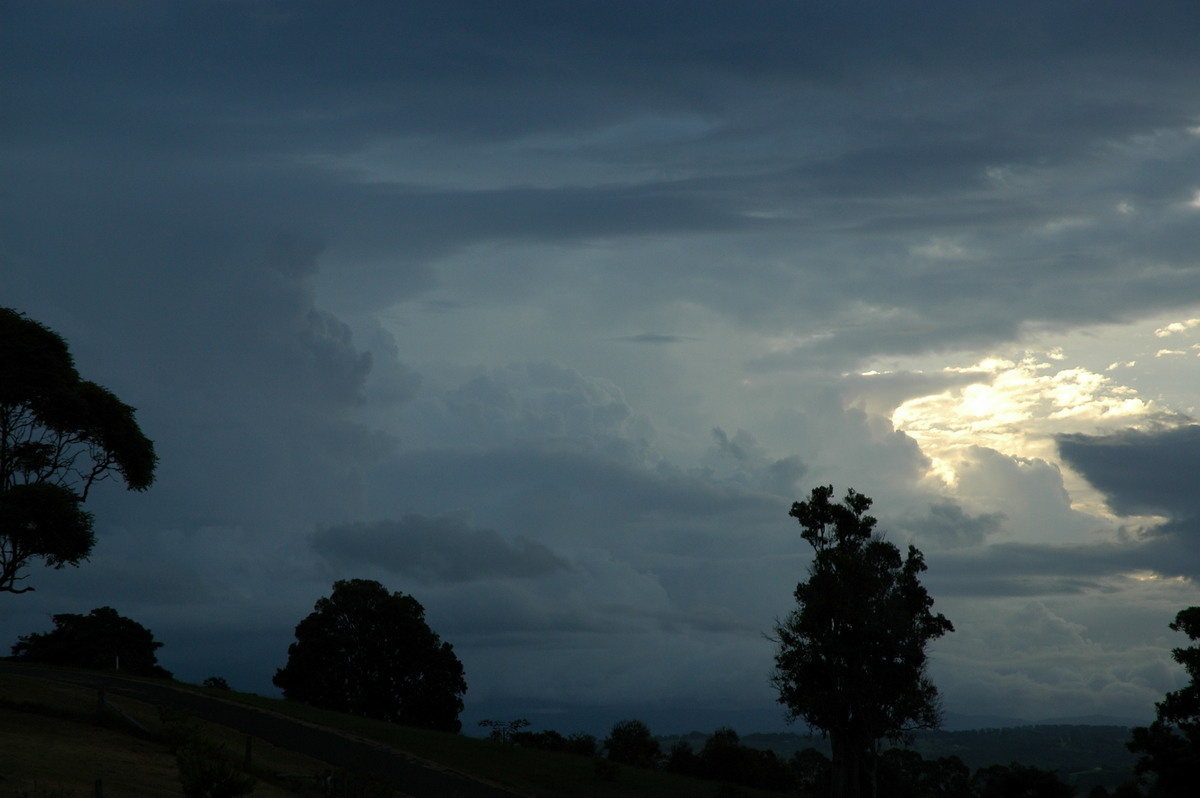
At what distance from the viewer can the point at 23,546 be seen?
39.4 meters

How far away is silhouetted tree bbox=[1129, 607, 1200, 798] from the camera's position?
4328 centimetres

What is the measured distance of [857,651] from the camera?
5031 centimetres

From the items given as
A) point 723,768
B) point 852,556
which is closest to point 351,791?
point 852,556

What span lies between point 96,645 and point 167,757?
57.6 meters

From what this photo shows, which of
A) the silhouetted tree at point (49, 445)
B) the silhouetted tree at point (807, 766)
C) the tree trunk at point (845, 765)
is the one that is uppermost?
the silhouetted tree at point (49, 445)

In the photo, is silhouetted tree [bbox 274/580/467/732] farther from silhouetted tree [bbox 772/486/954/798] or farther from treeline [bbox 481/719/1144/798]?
silhouetted tree [bbox 772/486/954/798]

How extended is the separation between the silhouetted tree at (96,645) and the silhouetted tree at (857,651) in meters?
54.1

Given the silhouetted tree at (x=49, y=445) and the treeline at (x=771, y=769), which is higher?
the silhouetted tree at (x=49, y=445)

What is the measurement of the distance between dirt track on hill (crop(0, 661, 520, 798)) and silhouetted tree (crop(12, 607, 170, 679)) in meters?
35.9

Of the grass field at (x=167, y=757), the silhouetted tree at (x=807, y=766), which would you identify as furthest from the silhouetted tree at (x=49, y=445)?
the silhouetted tree at (x=807, y=766)

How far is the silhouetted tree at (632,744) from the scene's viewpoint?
266ft

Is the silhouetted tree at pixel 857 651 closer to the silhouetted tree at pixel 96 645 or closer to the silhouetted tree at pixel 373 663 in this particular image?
the silhouetted tree at pixel 373 663

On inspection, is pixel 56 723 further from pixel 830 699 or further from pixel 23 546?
pixel 830 699

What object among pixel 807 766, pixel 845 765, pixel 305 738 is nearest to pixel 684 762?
pixel 807 766
